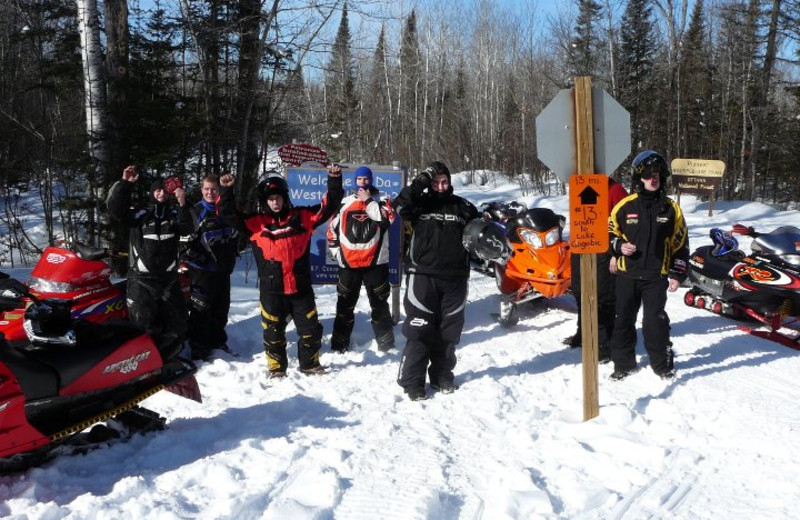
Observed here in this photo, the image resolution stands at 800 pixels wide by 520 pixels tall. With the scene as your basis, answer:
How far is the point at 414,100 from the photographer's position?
3850cm

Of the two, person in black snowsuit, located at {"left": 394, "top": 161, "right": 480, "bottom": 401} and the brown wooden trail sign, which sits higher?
the brown wooden trail sign

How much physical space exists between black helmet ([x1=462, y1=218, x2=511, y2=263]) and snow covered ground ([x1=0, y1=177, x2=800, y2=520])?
1.17 metres

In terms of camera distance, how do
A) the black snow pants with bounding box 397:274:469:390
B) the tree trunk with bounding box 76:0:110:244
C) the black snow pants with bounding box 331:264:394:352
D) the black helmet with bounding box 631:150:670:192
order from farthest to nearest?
the tree trunk with bounding box 76:0:110:244, the black snow pants with bounding box 331:264:394:352, the black helmet with bounding box 631:150:670:192, the black snow pants with bounding box 397:274:469:390

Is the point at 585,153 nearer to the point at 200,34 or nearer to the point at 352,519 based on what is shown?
the point at 352,519

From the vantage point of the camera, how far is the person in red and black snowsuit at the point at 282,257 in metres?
5.25

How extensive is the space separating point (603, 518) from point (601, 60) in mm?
30351

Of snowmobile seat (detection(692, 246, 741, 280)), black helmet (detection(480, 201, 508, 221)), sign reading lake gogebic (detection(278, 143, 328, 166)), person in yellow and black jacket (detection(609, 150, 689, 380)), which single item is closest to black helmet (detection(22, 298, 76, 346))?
person in yellow and black jacket (detection(609, 150, 689, 380))

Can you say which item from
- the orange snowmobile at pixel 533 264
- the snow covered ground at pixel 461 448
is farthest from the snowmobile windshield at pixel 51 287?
the orange snowmobile at pixel 533 264

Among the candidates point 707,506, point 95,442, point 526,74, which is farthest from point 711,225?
point 526,74

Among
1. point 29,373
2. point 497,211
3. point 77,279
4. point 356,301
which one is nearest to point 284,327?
point 356,301

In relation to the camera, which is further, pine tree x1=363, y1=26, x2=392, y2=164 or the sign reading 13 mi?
pine tree x1=363, y1=26, x2=392, y2=164

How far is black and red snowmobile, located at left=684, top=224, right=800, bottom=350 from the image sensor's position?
256 inches

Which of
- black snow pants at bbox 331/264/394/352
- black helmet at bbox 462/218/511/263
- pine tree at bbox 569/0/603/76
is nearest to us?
black helmet at bbox 462/218/511/263

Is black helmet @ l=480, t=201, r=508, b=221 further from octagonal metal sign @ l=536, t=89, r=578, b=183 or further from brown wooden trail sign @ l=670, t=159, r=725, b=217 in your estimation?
brown wooden trail sign @ l=670, t=159, r=725, b=217
